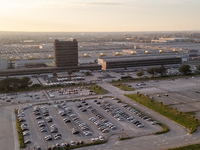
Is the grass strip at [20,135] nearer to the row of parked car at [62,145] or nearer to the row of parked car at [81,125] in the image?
the row of parked car at [62,145]

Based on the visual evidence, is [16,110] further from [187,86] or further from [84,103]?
[187,86]

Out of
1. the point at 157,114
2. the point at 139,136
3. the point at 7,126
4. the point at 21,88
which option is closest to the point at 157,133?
the point at 139,136

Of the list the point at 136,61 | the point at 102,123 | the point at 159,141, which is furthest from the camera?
the point at 136,61

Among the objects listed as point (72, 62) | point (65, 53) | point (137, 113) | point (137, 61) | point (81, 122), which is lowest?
point (81, 122)

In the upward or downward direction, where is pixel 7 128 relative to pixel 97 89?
downward

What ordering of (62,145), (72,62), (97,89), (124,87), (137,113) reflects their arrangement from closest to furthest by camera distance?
(62,145) < (137,113) < (97,89) < (124,87) < (72,62)

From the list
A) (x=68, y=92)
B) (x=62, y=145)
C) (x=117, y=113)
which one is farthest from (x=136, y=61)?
(x=62, y=145)

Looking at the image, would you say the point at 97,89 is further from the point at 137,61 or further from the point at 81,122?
the point at 137,61
